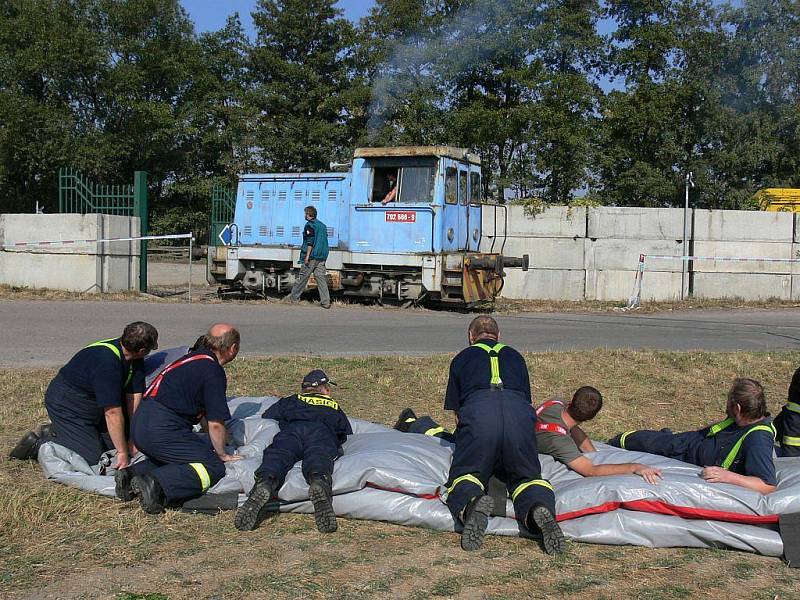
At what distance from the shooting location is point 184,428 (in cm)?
573

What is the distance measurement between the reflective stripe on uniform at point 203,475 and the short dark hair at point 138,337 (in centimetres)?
91

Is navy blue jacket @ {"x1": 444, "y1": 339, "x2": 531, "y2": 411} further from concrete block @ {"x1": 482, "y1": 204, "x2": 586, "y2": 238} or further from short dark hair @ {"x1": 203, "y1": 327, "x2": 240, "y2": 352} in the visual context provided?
concrete block @ {"x1": 482, "y1": 204, "x2": 586, "y2": 238}

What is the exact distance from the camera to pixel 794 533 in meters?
4.96

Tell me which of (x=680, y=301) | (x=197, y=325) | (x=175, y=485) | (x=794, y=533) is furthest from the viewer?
(x=680, y=301)

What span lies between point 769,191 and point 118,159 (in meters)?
20.6

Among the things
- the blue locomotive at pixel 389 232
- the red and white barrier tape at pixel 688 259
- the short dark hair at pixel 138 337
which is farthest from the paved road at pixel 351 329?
the short dark hair at pixel 138 337

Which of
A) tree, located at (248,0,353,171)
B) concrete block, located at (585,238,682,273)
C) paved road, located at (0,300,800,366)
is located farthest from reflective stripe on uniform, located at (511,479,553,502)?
tree, located at (248,0,353,171)

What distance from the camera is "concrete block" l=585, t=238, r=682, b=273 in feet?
67.5

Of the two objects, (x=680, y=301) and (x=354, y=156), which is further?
(x=680, y=301)

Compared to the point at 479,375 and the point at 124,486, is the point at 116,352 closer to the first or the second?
the point at 124,486

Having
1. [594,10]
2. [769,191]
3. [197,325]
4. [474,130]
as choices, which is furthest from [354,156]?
[594,10]

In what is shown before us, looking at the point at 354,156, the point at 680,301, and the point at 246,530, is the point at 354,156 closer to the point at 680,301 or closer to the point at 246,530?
the point at 680,301

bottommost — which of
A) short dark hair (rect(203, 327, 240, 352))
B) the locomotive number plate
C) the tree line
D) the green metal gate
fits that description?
short dark hair (rect(203, 327, 240, 352))

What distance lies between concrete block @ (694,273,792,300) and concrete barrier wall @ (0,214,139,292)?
43.4ft
